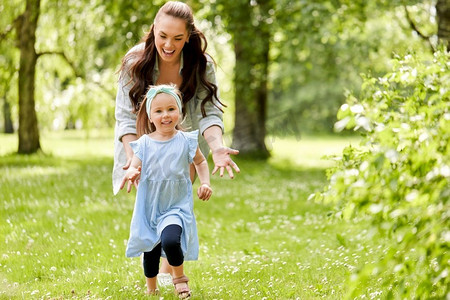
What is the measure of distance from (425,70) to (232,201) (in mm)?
7324

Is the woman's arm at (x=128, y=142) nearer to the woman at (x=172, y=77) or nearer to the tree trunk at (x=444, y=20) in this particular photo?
the woman at (x=172, y=77)

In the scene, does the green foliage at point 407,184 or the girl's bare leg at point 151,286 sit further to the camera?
the girl's bare leg at point 151,286

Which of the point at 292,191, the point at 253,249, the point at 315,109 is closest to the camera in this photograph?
the point at 253,249

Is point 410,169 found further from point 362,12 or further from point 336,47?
point 336,47

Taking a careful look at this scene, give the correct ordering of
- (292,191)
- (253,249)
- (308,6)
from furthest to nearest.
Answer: (308,6), (292,191), (253,249)

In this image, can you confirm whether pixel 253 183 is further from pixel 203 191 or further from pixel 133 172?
pixel 133 172

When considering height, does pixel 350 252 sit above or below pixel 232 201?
above

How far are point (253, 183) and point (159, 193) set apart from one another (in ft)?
27.6

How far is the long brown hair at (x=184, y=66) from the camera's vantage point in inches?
205

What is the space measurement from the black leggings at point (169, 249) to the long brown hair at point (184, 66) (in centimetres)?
110

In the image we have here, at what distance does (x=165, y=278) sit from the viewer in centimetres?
543

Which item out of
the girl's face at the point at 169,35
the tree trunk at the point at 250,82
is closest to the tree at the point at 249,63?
the tree trunk at the point at 250,82

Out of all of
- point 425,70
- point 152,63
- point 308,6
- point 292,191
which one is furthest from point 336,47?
point 425,70

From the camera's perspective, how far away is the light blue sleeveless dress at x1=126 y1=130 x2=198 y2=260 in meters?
4.71
